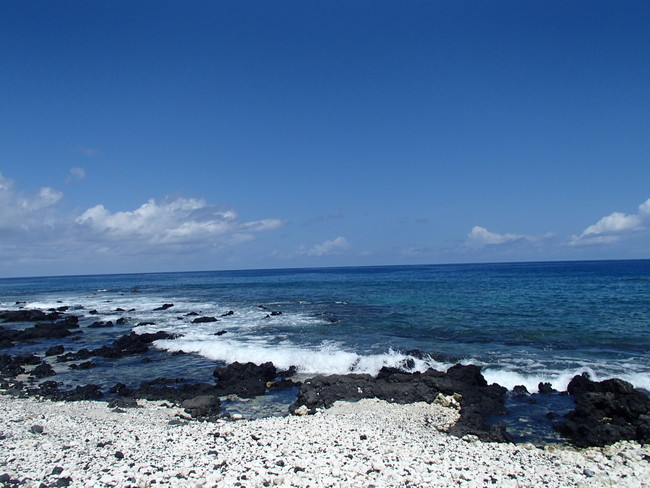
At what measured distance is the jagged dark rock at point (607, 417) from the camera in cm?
1133

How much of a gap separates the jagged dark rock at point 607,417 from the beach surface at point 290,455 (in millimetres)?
469

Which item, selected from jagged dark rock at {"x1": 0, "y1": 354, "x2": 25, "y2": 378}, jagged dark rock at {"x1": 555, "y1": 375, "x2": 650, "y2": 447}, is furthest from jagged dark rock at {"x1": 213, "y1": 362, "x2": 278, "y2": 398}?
jagged dark rock at {"x1": 0, "y1": 354, "x2": 25, "y2": 378}

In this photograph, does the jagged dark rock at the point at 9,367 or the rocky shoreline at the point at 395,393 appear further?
the jagged dark rock at the point at 9,367

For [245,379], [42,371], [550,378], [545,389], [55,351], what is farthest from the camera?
Answer: [55,351]

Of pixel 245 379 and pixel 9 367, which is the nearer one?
pixel 245 379

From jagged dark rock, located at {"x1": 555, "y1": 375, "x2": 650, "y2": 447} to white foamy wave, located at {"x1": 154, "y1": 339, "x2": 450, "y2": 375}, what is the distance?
24.4ft

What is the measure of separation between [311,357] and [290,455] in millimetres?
10795

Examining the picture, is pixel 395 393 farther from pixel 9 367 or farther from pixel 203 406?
pixel 9 367

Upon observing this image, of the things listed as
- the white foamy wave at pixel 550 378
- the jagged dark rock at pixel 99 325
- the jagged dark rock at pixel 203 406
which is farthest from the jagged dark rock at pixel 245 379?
the jagged dark rock at pixel 99 325

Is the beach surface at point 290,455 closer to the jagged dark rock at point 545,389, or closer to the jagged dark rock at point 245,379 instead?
the jagged dark rock at point 245,379

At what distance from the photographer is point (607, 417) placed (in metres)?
12.8

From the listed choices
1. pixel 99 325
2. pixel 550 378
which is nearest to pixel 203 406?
pixel 550 378

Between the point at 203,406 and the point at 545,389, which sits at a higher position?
the point at 203,406

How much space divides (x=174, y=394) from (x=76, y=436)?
4.74 meters
